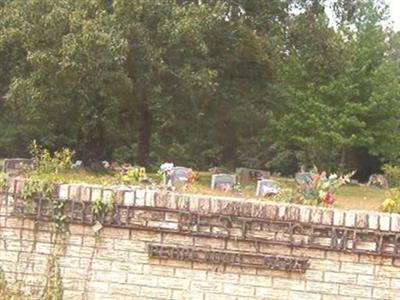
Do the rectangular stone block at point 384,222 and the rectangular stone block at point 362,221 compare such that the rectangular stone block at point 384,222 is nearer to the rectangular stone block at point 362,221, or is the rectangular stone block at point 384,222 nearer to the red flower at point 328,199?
the rectangular stone block at point 362,221

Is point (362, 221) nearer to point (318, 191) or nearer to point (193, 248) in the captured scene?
point (318, 191)

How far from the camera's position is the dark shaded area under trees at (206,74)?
61.1 ft

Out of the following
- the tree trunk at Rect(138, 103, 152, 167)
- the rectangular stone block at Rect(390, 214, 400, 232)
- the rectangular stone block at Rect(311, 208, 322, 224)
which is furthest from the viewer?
the tree trunk at Rect(138, 103, 152, 167)

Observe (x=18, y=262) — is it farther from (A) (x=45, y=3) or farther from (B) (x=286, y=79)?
(B) (x=286, y=79)

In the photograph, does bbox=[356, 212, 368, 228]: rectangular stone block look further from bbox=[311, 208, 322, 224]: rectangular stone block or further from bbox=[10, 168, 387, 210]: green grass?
bbox=[10, 168, 387, 210]: green grass

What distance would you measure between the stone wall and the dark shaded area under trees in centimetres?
975

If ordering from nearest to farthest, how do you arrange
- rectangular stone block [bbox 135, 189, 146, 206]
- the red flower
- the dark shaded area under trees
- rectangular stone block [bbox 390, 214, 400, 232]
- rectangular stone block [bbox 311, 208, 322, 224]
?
rectangular stone block [bbox 390, 214, 400, 232], rectangular stone block [bbox 311, 208, 322, 224], rectangular stone block [bbox 135, 189, 146, 206], the red flower, the dark shaded area under trees

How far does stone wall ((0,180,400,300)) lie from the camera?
7691 mm

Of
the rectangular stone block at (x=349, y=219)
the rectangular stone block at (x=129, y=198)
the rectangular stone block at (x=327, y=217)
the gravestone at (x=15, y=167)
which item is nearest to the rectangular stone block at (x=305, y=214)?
the rectangular stone block at (x=327, y=217)

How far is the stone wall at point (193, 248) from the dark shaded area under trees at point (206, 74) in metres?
9.75

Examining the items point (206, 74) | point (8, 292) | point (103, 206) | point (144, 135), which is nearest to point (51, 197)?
point (103, 206)

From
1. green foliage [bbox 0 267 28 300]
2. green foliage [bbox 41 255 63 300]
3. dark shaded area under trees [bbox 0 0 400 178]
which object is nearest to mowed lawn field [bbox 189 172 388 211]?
green foliage [bbox 41 255 63 300]

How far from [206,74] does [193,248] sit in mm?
11863

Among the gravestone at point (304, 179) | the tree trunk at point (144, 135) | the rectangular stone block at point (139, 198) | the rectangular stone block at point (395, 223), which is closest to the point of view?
the rectangular stone block at point (395, 223)
